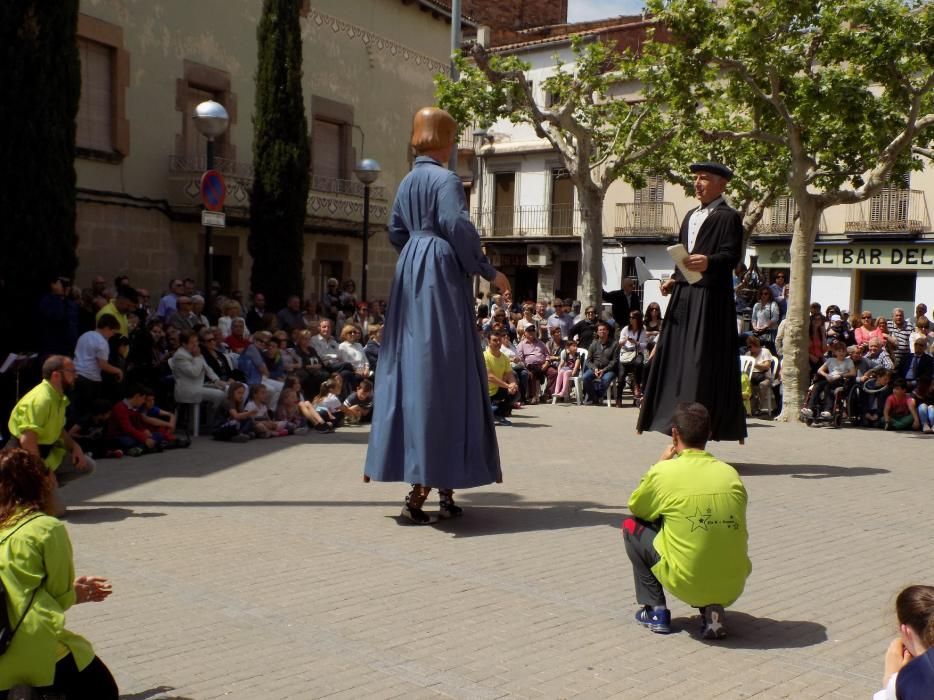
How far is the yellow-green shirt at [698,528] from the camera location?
4.77 m

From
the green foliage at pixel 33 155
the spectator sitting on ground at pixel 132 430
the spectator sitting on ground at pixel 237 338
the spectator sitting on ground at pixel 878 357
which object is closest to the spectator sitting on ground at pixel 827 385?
the spectator sitting on ground at pixel 878 357

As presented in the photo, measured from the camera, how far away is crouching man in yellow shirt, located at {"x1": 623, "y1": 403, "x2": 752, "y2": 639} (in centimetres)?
478

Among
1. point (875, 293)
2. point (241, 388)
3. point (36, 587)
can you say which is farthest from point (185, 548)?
point (875, 293)

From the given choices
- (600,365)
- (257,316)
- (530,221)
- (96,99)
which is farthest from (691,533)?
(530,221)

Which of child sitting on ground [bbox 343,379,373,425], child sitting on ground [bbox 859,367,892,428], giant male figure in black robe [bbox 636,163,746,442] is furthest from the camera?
child sitting on ground [bbox 859,367,892,428]

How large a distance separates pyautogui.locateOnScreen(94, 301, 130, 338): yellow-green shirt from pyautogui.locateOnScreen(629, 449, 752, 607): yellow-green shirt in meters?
8.53

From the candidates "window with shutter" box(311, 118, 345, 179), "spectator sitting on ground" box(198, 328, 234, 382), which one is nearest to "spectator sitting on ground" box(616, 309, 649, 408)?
"spectator sitting on ground" box(198, 328, 234, 382)

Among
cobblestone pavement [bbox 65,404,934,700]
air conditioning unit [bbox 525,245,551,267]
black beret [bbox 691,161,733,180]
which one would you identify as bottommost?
cobblestone pavement [bbox 65,404,934,700]

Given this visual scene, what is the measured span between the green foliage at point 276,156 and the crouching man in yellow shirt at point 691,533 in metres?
16.2

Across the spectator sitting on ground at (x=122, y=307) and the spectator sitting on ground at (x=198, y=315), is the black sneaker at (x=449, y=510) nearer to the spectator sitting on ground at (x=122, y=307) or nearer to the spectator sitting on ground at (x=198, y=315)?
the spectator sitting on ground at (x=122, y=307)

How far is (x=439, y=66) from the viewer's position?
26.3 metres

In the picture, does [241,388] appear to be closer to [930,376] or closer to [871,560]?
[871,560]

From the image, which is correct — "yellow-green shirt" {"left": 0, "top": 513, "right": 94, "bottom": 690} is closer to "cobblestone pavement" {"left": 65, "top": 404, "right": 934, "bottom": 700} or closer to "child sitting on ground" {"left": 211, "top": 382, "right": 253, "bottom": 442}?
"cobblestone pavement" {"left": 65, "top": 404, "right": 934, "bottom": 700}

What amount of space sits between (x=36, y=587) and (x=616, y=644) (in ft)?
8.08
